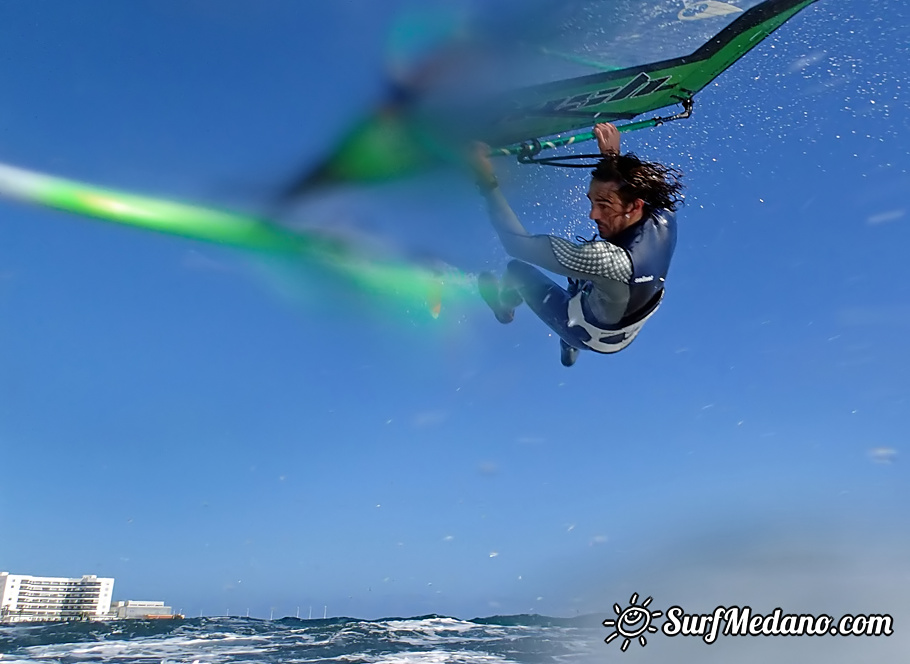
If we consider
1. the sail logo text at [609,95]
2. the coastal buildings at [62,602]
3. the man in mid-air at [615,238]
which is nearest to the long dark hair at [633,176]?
the man in mid-air at [615,238]

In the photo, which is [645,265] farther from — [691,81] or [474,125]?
[691,81]

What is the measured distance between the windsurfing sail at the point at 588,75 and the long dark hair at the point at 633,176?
187 cm

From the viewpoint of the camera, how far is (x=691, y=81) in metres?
7.54

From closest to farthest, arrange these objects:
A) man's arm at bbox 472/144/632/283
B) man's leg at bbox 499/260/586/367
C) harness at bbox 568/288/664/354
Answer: man's arm at bbox 472/144/632/283, harness at bbox 568/288/664/354, man's leg at bbox 499/260/586/367

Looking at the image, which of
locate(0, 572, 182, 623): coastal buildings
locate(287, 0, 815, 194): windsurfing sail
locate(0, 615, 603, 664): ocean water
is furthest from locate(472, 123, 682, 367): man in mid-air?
locate(0, 572, 182, 623): coastal buildings

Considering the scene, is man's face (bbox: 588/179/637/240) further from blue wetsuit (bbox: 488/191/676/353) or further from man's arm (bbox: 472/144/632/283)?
man's arm (bbox: 472/144/632/283)

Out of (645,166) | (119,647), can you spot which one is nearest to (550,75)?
(645,166)

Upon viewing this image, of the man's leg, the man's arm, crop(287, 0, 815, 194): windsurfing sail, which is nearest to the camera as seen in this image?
the man's arm

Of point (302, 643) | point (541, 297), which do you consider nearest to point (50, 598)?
point (302, 643)

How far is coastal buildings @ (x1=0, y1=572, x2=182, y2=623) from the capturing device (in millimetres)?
63375

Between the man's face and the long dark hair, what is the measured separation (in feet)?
0.13

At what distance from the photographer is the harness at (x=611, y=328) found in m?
5.41

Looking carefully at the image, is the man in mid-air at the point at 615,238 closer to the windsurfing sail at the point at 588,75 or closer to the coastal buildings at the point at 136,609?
the windsurfing sail at the point at 588,75

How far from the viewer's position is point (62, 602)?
2527 inches
